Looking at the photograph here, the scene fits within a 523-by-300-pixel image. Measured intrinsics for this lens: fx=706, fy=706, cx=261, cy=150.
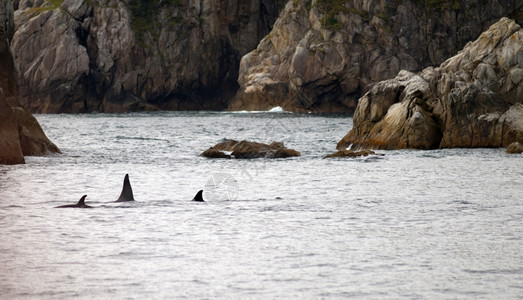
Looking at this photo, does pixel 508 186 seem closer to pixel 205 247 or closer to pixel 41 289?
pixel 205 247

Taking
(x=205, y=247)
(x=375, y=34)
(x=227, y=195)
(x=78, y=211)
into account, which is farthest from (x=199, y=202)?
(x=375, y=34)

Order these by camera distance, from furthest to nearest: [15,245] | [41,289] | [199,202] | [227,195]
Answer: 1. [227,195]
2. [199,202]
3. [15,245]
4. [41,289]

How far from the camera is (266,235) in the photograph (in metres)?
16.2

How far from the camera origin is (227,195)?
23734 mm

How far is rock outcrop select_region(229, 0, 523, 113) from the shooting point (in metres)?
116

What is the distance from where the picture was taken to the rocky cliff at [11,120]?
103 feet

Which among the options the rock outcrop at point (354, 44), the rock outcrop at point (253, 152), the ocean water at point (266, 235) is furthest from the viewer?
the rock outcrop at point (354, 44)

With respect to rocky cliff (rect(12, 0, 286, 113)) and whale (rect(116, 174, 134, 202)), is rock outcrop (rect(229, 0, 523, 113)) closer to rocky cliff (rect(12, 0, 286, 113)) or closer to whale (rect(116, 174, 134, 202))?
rocky cliff (rect(12, 0, 286, 113))

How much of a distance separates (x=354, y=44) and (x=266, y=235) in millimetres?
104537

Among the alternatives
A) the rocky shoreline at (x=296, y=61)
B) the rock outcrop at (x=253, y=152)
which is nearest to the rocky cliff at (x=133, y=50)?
the rocky shoreline at (x=296, y=61)

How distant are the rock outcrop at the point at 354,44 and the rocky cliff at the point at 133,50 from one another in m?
30.4

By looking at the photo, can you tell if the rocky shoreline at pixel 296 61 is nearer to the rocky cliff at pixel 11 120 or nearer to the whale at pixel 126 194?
the rocky cliff at pixel 11 120

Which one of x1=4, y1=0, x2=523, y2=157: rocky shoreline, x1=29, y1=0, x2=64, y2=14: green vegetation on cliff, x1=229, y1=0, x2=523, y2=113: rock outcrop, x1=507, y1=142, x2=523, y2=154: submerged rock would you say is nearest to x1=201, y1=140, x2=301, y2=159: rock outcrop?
x1=4, y1=0, x2=523, y2=157: rocky shoreline

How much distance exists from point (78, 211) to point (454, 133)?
94.4 feet
